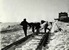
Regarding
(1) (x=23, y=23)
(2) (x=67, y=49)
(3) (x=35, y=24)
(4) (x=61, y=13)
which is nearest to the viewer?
(2) (x=67, y=49)

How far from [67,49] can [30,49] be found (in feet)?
7.13

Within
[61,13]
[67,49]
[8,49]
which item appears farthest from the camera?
[61,13]

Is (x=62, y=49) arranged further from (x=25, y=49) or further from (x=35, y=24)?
(x=35, y=24)

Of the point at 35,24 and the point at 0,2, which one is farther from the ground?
the point at 0,2

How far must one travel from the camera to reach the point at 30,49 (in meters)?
8.30

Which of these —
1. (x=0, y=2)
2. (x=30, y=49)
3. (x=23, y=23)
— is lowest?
(x=30, y=49)

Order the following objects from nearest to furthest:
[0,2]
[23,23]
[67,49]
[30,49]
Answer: [67,49]
[30,49]
[0,2]
[23,23]

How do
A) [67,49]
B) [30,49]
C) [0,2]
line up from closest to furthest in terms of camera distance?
[67,49]
[30,49]
[0,2]

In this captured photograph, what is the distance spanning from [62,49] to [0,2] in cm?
508

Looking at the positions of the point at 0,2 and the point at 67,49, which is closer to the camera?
the point at 67,49

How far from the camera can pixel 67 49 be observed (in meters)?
6.99

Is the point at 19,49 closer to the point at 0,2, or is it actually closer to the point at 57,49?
the point at 57,49

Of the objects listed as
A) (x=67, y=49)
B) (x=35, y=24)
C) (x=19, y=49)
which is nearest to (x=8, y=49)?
(x=19, y=49)

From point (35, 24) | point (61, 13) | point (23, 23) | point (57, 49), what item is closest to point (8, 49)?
point (57, 49)
